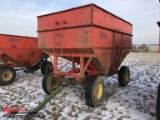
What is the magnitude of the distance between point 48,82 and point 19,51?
3227 millimetres

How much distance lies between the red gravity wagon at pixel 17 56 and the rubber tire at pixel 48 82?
7.51ft

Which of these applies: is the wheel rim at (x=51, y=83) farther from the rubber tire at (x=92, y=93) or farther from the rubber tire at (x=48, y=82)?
the rubber tire at (x=92, y=93)

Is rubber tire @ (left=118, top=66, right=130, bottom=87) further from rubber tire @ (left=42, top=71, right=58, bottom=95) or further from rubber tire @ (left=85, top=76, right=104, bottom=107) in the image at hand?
rubber tire @ (left=42, top=71, right=58, bottom=95)

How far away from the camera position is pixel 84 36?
4.53m

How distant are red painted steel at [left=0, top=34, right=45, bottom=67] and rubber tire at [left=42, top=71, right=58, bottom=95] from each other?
299 cm

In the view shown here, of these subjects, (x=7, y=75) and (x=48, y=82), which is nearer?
(x=48, y=82)

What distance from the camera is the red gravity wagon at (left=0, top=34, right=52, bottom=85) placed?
7028mm

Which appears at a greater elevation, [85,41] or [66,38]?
[66,38]

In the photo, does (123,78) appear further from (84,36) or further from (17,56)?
(17,56)

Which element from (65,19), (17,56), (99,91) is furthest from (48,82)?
(17,56)

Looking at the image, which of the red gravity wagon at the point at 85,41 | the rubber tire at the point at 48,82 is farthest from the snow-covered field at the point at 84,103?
the red gravity wagon at the point at 85,41

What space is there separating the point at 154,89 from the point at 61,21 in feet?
13.0

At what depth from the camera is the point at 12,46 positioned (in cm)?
763

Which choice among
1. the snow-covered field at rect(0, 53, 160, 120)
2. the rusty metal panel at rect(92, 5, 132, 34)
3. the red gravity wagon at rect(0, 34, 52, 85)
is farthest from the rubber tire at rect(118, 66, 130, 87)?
the red gravity wagon at rect(0, 34, 52, 85)
